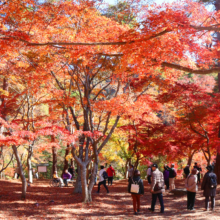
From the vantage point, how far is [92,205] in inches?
349

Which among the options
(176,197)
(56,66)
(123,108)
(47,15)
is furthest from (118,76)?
(176,197)

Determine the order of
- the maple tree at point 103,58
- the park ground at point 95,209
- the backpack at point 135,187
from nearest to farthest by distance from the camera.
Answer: the maple tree at point 103,58, the backpack at point 135,187, the park ground at point 95,209

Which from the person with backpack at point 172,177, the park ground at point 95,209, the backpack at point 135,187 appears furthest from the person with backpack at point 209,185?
the person with backpack at point 172,177

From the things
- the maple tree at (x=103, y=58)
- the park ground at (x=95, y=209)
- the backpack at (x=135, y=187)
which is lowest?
the park ground at (x=95, y=209)

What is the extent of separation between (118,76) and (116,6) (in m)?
3.68


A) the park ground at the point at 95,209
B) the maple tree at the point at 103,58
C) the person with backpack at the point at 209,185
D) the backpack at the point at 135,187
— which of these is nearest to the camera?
the maple tree at the point at 103,58

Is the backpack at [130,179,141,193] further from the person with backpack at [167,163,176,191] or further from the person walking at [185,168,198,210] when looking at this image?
the person with backpack at [167,163,176,191]

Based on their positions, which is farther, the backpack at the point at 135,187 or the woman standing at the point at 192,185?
the woman standing at the point at 192,185

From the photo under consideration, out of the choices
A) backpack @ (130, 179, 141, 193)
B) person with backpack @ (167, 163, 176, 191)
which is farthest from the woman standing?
person with backpack @ (167, 163, 176, 191)

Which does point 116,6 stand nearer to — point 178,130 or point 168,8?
point 168,8

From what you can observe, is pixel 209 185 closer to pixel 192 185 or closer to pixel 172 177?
pixel 192 185

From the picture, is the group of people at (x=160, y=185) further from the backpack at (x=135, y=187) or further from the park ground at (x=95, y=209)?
the park ground at (x=95, y=209)

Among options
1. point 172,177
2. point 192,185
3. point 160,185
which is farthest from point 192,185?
point 172,177

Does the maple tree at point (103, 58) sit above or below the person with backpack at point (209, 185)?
above
